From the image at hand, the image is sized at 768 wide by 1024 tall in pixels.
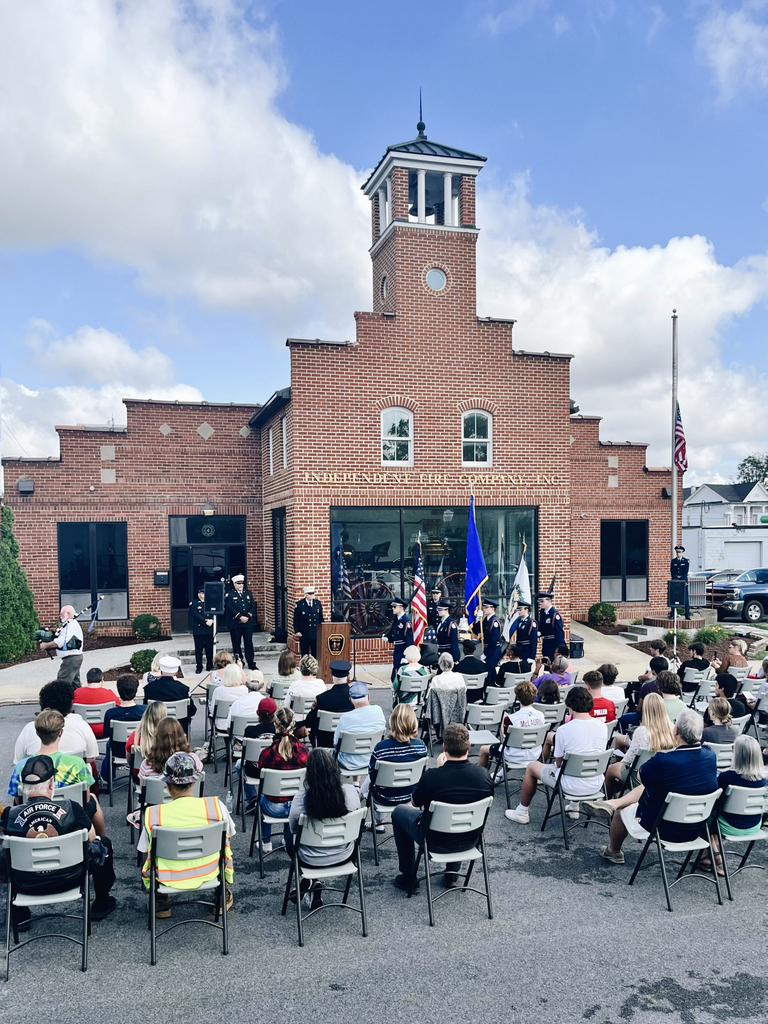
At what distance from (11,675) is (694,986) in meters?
15.1

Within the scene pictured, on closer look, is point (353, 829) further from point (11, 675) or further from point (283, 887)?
point (11, 675)

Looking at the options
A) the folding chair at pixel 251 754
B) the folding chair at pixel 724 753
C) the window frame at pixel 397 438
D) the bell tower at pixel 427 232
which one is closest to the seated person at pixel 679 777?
the folding chair at pixel 724 753

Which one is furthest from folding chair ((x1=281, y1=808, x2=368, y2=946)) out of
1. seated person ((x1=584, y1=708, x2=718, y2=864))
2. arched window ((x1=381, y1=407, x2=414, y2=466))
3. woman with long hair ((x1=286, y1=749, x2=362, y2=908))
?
arched window ((x1=381, y1=407, x2=414, y2=466))

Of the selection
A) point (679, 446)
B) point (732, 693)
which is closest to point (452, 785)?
point (732, 693)

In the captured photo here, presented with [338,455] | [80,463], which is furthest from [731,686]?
[80,463]

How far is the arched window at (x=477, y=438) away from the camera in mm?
18203

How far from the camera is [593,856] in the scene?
286 inches

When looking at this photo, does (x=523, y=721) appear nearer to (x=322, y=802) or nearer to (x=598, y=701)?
(x=598, y=701)

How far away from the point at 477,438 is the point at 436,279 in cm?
389

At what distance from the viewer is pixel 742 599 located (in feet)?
87.1

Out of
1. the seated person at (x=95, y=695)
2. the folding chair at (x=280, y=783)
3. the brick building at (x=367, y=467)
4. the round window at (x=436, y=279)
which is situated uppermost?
the round window at (x=436, y=279)

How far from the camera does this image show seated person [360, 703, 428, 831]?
7.07 meters

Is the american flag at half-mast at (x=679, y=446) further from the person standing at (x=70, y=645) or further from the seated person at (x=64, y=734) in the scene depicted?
the seated person at (x=64, y=734)

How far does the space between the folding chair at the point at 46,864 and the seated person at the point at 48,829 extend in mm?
52
